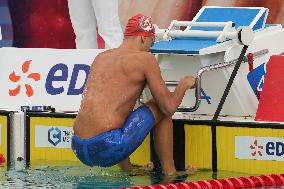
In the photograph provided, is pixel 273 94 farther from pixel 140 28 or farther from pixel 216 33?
pixel 140 28

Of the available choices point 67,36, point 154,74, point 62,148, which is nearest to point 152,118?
point 154,74

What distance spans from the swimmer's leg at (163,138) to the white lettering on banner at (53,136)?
2.76 ft

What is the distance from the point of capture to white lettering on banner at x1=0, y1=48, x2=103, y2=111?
33.4 feet

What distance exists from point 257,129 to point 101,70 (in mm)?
1094

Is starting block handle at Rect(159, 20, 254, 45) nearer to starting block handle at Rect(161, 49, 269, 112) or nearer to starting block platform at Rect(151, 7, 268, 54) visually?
starting block platform at Rect(151, 7, 268, 54)

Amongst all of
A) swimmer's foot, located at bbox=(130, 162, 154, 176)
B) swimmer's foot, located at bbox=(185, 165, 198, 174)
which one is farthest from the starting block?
swimmer's foot, located at bbox=(130, 162, 154, 176)

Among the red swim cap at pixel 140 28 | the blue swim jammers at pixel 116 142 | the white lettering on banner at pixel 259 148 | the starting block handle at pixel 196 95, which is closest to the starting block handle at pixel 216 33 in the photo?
the starting block handle at pixel 196 95

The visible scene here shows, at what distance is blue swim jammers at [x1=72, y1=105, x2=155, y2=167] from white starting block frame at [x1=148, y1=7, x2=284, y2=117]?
0.49 m

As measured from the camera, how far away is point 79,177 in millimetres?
9180

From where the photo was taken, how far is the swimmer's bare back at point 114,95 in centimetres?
901

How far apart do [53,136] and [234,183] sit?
1714 mm

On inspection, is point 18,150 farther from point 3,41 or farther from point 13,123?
point 3,41

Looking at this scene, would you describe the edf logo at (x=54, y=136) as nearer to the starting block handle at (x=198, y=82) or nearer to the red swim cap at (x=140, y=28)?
the starting block handle at (x=198, y=82)

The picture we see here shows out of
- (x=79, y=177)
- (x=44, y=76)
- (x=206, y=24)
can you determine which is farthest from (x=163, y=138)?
(x=44, y=76)
